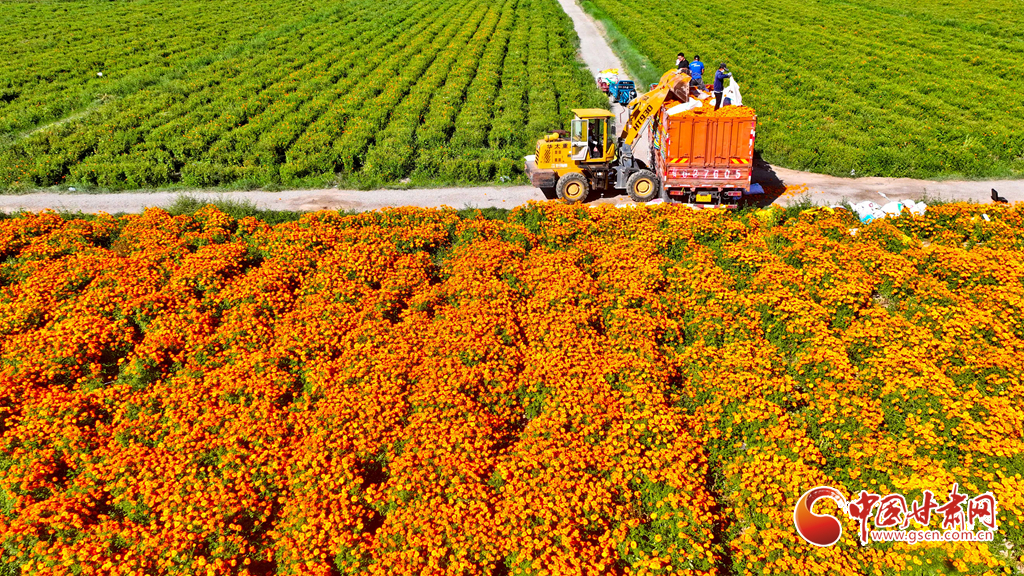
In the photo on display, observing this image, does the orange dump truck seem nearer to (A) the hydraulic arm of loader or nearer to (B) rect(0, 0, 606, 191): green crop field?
(A) the hydraulic arm of loader

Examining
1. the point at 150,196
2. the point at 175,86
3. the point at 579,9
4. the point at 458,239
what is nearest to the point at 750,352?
the point at 458,239

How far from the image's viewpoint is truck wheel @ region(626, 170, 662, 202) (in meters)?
19.2

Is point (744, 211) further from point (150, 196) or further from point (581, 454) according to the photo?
point (150, 196)

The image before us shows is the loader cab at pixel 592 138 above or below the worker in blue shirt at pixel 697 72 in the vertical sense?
below

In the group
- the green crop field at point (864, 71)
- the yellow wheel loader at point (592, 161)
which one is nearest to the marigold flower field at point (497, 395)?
the yellow wheel loader at point (592, 161)

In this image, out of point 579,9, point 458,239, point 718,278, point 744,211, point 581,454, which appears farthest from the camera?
point 579,9

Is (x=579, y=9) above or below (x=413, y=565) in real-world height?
above

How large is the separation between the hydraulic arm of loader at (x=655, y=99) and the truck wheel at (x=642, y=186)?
151cm

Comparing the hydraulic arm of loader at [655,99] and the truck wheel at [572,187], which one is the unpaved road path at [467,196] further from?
the hydraulic arm of loader at [655,99]

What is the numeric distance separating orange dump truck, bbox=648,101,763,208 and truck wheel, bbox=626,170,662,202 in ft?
1.69

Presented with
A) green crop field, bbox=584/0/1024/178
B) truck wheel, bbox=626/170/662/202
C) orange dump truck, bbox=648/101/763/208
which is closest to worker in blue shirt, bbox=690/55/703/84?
orange dump truck, bbox=648/101/763/208

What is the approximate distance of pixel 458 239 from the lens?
15.7m

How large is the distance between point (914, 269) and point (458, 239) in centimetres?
1168

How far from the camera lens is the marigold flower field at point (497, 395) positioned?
744 centimetres
